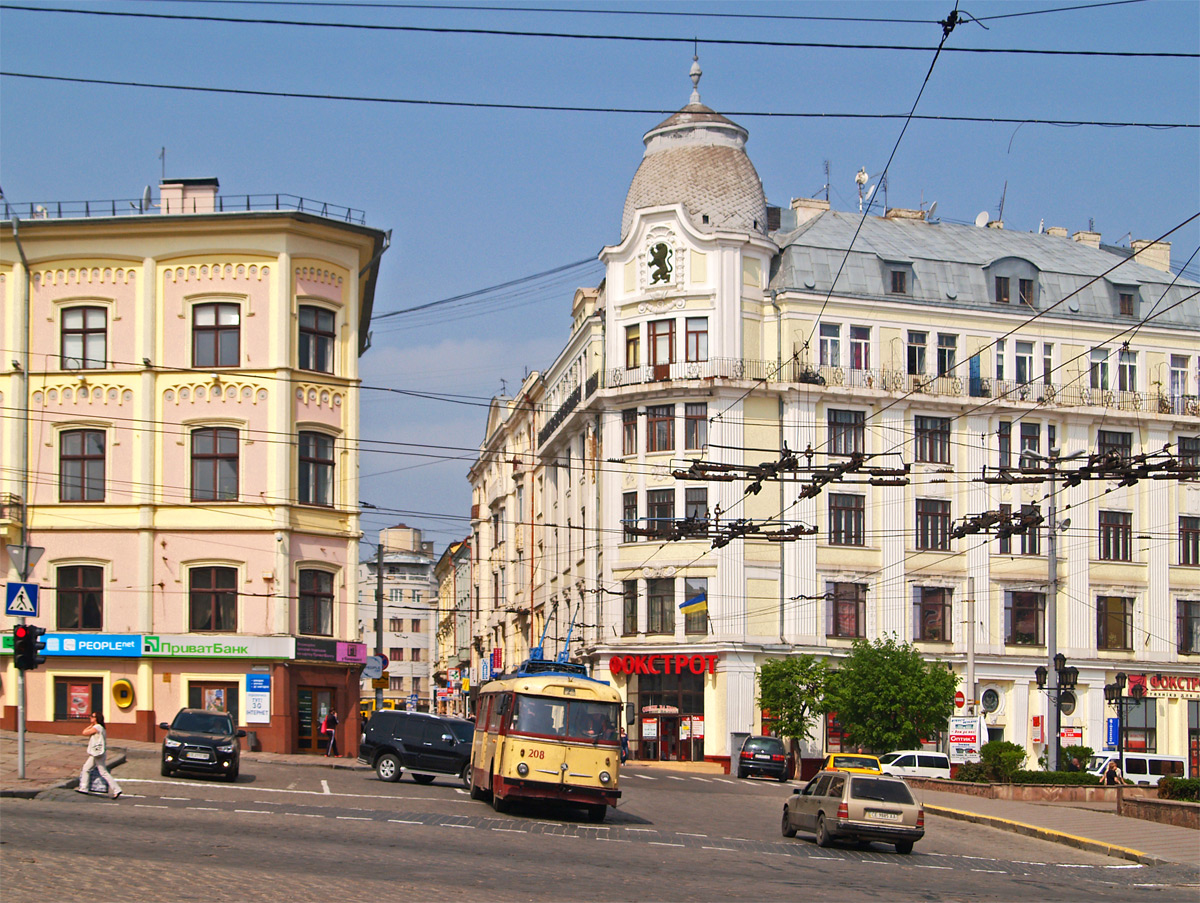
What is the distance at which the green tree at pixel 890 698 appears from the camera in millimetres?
56969

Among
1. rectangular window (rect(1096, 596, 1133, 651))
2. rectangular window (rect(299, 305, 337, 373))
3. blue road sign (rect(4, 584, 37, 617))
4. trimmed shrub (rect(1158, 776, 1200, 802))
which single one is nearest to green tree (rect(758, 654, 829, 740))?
rectangular window (rect(1096, 596, 1133, 651))

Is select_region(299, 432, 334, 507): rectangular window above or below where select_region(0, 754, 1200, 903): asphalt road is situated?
above

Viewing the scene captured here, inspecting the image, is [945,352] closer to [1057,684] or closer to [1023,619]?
[1023,619]

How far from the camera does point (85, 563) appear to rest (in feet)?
148

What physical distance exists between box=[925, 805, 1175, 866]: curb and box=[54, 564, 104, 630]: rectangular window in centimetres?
2334

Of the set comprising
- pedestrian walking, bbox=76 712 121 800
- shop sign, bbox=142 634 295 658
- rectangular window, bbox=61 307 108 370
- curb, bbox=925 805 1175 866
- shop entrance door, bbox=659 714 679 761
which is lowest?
shop entrance door, bbox=659 714 679 761

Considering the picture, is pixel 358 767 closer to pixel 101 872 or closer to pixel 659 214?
pixel 101 872

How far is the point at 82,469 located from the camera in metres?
45.7

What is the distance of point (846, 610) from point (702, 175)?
743 inches

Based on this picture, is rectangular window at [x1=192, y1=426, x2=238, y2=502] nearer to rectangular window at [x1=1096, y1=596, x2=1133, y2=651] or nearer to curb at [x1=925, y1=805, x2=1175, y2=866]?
curb at [x1=925, y1=805, x2=1175, y2=866]

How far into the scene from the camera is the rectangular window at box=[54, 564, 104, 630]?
45.0 metres

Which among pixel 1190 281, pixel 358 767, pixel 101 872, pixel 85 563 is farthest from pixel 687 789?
pixel 1190 281

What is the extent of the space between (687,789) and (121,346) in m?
20.2

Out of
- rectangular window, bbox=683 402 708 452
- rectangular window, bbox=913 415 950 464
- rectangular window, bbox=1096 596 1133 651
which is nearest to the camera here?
rectangular window, bbox=683 402 708 452
